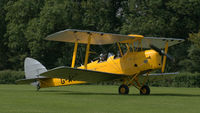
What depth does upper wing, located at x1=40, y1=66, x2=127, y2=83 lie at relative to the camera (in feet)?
54.7

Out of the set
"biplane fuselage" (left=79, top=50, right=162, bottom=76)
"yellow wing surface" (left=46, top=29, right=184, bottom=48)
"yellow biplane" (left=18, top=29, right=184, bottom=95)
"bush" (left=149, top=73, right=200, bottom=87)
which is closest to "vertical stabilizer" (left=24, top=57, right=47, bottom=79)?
"yellow biplane" (left=18, top=29, right=184, bottom=95)

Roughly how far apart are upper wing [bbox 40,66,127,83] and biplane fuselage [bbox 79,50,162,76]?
42 cm

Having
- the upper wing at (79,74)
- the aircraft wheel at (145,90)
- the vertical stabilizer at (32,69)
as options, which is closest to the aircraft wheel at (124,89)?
the upper wing at (79,74)

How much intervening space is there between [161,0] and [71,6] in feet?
35.7

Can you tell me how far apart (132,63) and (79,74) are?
243 centimetres

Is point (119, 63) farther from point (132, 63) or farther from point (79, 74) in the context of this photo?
point (79, 74)

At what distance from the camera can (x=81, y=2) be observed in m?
49.5

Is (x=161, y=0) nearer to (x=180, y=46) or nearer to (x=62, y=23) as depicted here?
(x=180, y=46)

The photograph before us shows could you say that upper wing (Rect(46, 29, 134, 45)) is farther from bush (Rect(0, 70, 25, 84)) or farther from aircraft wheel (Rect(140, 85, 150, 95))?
bush (Rect(0, 70, 25, 84))

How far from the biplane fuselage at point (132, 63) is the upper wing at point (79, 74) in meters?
0.42

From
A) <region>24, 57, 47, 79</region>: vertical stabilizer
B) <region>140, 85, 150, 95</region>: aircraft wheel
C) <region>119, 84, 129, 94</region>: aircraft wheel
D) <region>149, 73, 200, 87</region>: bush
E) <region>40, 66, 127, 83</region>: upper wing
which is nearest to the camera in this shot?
<region>40, 66, 127, 83</region>: upper wing

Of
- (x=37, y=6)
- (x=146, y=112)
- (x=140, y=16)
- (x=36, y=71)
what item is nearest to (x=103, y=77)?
(x=36, y=71)

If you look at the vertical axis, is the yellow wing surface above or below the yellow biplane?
above

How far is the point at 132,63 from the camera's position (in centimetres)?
1800
